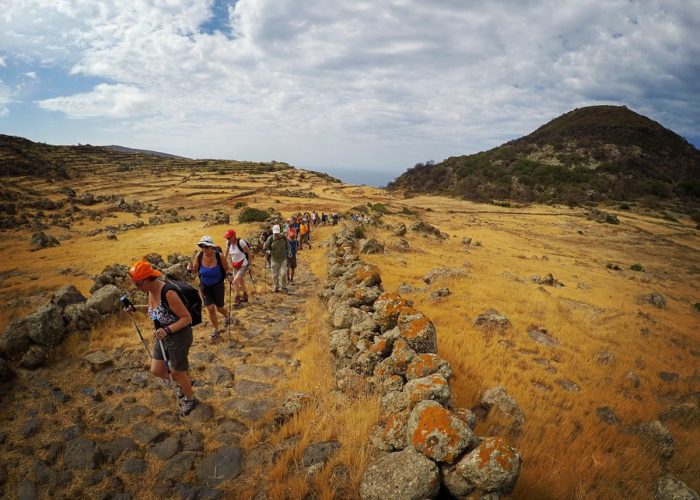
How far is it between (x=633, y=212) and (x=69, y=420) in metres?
89.3

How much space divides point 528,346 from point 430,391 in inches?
256

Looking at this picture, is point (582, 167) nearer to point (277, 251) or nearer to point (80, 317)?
point (277, 251)

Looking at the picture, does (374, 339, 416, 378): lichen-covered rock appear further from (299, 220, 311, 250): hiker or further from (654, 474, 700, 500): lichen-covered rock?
(299, 220, 311, 250): hiker

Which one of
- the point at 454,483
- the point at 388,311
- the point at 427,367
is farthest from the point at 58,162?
the point at 454,483

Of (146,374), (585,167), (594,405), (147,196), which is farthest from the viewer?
(585,167)

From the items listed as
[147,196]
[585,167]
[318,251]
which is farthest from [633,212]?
[147,196]

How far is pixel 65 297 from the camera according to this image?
29.3 feet

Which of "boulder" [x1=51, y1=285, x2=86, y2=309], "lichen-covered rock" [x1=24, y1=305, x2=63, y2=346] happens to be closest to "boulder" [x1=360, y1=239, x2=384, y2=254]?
"boulder" [x1=51, y1=285, x2=86, y2=309]

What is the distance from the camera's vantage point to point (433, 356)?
5.81 metres

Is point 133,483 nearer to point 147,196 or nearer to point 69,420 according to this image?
point 69,420

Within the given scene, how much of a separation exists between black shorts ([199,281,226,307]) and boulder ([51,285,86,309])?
3567 millimetres

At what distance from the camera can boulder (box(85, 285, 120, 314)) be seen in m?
8.93

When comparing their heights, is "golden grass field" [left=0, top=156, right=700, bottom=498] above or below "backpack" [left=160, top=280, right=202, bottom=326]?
below

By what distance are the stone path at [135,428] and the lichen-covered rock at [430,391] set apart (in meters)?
2.14
